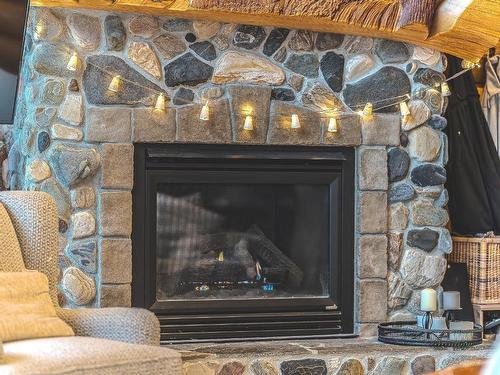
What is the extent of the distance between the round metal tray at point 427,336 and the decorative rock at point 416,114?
0.99 meters

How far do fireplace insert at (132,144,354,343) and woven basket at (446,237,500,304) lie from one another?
2.22 ft

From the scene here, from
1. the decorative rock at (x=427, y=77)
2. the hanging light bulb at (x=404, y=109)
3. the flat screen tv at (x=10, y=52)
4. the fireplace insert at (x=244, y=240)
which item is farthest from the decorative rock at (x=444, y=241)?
the flat screen tv at (x=10, y=52)

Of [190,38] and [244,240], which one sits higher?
[190,38]

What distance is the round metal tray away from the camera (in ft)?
13.6

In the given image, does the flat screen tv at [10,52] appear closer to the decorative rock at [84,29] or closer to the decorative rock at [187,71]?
the decorative rock at [84,29]

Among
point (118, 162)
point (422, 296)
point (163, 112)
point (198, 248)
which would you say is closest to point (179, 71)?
point (163, 112)

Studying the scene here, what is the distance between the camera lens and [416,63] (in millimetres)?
4527

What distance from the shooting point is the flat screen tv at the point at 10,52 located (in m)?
3.80

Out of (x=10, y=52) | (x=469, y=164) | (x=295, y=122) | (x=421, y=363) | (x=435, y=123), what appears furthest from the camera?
(x=469, y=164)

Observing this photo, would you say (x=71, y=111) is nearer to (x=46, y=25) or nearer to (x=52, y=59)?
(x=52, y=59)

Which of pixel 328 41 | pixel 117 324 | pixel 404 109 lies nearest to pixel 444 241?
pixel 404 109

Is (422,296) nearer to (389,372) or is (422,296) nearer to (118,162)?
(389,372)

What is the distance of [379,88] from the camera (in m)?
4.50

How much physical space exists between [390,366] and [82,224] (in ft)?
5.07
